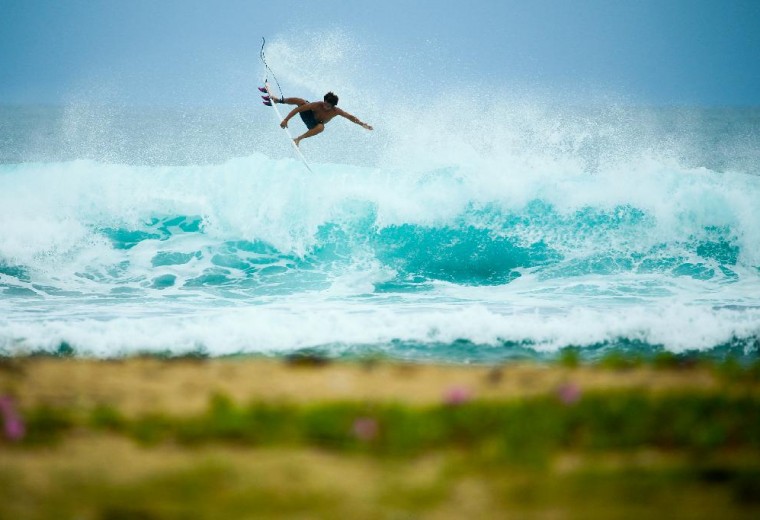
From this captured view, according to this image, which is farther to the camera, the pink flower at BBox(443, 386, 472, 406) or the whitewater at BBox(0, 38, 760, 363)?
the whitewater at BBox(0, 38, 760, 363)

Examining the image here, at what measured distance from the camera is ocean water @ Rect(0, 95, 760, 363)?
807 centimetres

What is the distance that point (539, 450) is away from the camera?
11.8ft

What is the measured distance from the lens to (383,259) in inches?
500

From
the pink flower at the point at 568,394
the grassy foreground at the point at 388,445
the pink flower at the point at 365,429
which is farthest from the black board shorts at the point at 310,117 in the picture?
the pink flower at the point at 365,429

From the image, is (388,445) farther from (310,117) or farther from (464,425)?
(310,117)

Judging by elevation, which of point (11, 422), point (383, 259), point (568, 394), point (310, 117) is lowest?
point (568, 394)

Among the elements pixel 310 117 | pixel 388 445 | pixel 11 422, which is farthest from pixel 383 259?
pixel 11 422

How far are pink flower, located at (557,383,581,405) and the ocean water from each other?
10.0 feet

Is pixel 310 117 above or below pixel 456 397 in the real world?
above

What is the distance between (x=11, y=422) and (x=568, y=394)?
3.41m

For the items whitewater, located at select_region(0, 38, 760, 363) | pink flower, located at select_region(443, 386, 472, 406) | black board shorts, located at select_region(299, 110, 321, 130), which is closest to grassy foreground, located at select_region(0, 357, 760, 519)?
pink flower, located at select_region(443, 386, 472, 406)

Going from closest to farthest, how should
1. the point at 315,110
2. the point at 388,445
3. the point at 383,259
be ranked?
the point at 388,445 → the point at 315,110 → the point at 383,259

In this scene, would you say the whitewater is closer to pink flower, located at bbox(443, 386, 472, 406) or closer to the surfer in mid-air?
the surfer in mid-air

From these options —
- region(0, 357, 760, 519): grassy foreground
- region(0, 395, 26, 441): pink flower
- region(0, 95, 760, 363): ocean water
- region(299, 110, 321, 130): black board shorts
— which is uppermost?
region(299, 110, 321, 130): black board shorts
